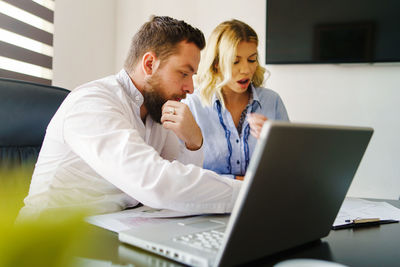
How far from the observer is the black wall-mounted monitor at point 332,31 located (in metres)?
2.40

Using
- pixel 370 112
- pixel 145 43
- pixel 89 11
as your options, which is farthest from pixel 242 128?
pixel 89 11

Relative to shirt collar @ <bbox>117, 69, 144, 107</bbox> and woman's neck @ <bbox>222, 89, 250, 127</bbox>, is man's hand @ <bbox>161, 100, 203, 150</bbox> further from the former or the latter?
woman's neck @ <bbox>222, 89, 250, 127</bbox>

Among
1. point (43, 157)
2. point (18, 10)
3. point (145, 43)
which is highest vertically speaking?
point (18, 10)

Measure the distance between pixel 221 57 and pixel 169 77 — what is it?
65 centimetres

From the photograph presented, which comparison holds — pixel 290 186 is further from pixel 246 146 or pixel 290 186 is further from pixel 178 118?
pixel 246 146

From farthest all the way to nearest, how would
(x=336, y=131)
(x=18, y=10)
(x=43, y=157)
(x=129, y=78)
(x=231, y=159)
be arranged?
(x=18, y=10) → (x=231, y=159) → (x=129, y=78) → (x=43, y=157) → (x=336, y=131)

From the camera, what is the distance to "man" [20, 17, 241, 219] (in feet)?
2.33

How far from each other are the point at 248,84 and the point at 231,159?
1.30 ft

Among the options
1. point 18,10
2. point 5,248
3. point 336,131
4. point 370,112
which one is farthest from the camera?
point 370,112

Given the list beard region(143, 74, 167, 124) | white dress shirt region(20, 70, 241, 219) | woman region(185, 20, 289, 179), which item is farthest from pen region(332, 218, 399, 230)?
woman region(185, 20, 289, 179)

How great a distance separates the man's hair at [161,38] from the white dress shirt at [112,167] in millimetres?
107

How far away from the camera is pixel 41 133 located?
47.1 inches

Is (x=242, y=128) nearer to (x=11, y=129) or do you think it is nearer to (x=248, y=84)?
(x=248, y=84)

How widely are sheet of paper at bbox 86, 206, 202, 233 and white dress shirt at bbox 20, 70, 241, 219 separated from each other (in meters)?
0.04
